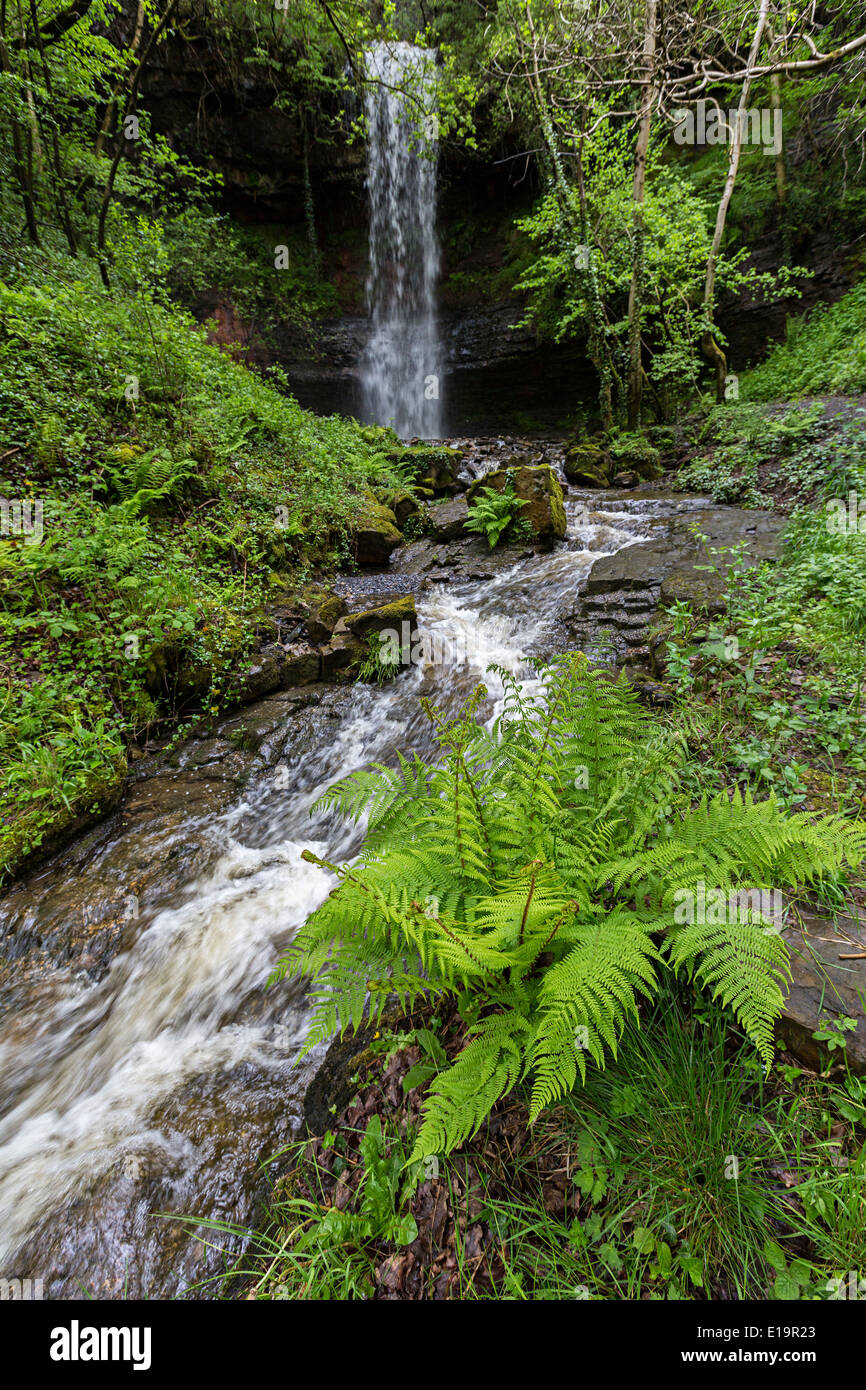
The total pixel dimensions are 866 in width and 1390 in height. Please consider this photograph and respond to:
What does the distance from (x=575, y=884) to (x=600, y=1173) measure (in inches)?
34.6

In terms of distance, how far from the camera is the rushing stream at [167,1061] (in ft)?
6.98

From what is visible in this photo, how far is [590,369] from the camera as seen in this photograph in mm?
16719

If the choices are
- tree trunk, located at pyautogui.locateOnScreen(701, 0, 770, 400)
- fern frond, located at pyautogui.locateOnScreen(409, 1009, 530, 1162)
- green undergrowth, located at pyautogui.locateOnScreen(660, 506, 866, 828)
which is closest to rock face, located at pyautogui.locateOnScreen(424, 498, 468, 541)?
green undergrowth, located at pyautogui.locateOnScreen(660, 506, 866, 828)

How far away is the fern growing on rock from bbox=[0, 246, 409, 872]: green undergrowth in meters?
3.05

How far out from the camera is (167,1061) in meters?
2.84

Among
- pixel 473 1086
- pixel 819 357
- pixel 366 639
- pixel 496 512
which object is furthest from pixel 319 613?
pixel 819 357

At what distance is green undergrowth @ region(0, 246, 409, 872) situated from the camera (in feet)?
13.9

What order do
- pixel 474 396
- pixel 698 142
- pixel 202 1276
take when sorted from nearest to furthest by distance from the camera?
1. pixel 202 1276
2. pixel 698 142
3. pixel 474 396

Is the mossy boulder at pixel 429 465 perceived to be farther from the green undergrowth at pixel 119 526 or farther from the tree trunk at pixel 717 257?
the tree trunk at pixel 717 257

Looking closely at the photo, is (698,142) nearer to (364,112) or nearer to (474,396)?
(474,396)

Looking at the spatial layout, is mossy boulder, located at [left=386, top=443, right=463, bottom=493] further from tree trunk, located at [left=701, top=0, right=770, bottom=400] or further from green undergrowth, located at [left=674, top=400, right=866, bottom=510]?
tree trunk, located at [left=701, top=0, right=770, bottom=400]

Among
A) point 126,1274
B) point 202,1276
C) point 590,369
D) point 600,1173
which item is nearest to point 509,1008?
point 600,1173

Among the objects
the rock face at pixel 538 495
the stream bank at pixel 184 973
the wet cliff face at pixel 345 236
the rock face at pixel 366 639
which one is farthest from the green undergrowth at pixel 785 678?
the wet cliff face at pixel 345 236

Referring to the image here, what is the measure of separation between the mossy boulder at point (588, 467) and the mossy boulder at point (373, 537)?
5246 millimetres
